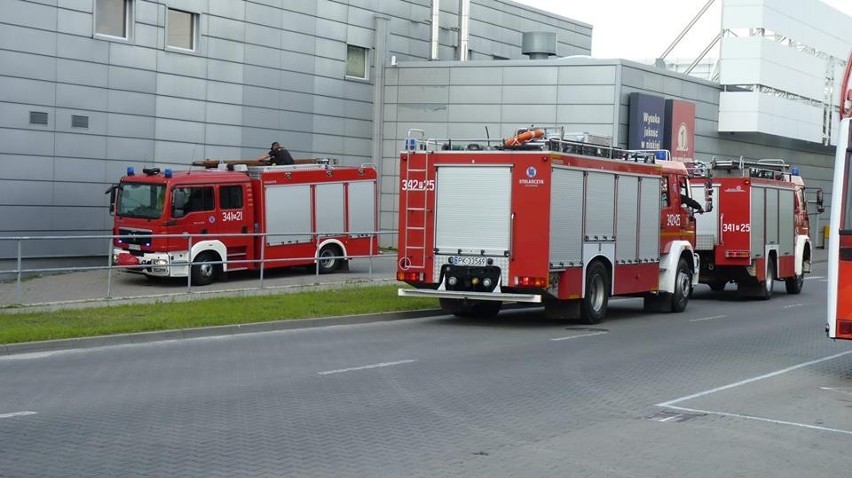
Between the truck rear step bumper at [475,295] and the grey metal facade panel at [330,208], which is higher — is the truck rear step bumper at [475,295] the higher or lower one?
the lower one

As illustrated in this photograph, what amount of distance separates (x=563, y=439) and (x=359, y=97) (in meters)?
32.4

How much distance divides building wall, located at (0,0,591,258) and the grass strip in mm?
9768

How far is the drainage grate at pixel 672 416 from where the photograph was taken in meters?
10.7

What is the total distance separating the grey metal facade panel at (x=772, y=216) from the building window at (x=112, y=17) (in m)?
17.8

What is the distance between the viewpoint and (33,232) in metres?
29.4

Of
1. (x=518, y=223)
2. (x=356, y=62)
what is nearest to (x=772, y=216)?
(x=518, y=223)

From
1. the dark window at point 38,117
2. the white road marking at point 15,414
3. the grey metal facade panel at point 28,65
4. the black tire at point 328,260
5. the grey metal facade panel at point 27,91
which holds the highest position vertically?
the grey metal facade panel at point 28,65

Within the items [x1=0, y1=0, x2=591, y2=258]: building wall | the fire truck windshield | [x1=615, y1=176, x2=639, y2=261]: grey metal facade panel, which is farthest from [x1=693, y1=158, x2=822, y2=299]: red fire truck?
[x1=0, y1=0, x2=591, y2=258]: building wall

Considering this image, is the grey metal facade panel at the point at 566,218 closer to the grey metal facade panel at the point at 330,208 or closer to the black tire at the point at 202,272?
the black tire at the point at 202,272

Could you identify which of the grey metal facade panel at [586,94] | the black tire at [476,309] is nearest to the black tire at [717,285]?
the black tire at [476,309]

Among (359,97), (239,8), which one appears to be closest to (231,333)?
(239,8)

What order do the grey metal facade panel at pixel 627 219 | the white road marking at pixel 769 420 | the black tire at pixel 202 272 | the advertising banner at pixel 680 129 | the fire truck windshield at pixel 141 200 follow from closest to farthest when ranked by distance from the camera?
the white road marking at pixel 769 420 → the grey metal facade panel at pixel 627 219 → the black tire at pixel 202 272 → the fire truck windshield at pixel 141 200 → the advertising banner at pixel 680 129

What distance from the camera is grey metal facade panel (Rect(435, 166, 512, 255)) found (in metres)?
19.2

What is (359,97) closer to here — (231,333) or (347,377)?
(231,333)
